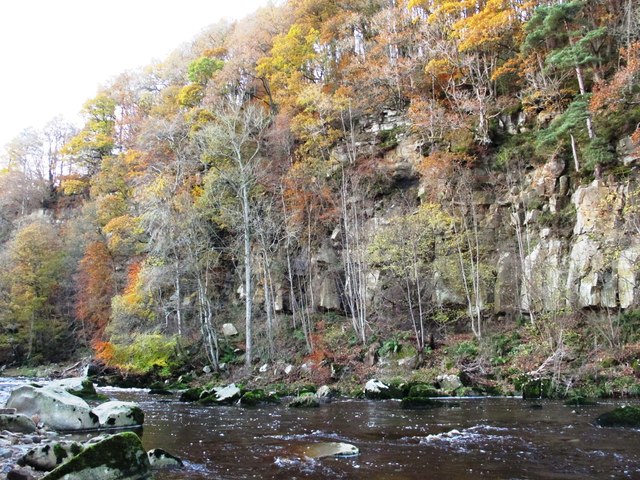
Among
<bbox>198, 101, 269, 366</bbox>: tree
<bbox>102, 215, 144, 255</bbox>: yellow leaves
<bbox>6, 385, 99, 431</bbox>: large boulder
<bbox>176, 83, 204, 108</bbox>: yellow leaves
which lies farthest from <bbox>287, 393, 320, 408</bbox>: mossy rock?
<bbox>176, 83, 204, 108</bbox>: yellow leaves

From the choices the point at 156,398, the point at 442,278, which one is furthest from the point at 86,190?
the point at 442,278

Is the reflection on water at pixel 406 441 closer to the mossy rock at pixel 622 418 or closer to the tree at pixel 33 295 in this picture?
the mossy rock at pixel 622 418

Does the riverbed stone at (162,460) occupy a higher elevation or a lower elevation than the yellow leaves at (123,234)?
lower

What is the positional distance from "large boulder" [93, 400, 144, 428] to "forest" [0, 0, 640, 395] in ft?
32.7

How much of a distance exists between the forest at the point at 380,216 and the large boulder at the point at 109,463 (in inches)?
550

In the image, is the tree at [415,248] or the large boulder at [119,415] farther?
the tree at [415,248]

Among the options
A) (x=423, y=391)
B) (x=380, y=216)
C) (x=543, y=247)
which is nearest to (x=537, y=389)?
(x=423, y=391)

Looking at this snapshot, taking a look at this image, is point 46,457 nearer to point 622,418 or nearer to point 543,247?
point 622,418

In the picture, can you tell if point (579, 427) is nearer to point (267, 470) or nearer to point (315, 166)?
point (267, 470)

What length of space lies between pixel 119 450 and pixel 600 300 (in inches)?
713

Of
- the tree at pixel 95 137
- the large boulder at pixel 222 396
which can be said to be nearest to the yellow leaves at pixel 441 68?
the large boulder at pixel 222 396

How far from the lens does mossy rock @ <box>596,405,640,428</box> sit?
10.2 m

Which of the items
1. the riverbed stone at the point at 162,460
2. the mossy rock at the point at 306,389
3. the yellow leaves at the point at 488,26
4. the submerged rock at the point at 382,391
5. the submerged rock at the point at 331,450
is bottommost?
the mossy rock at the point at 306,389

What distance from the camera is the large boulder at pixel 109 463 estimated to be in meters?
6.25
